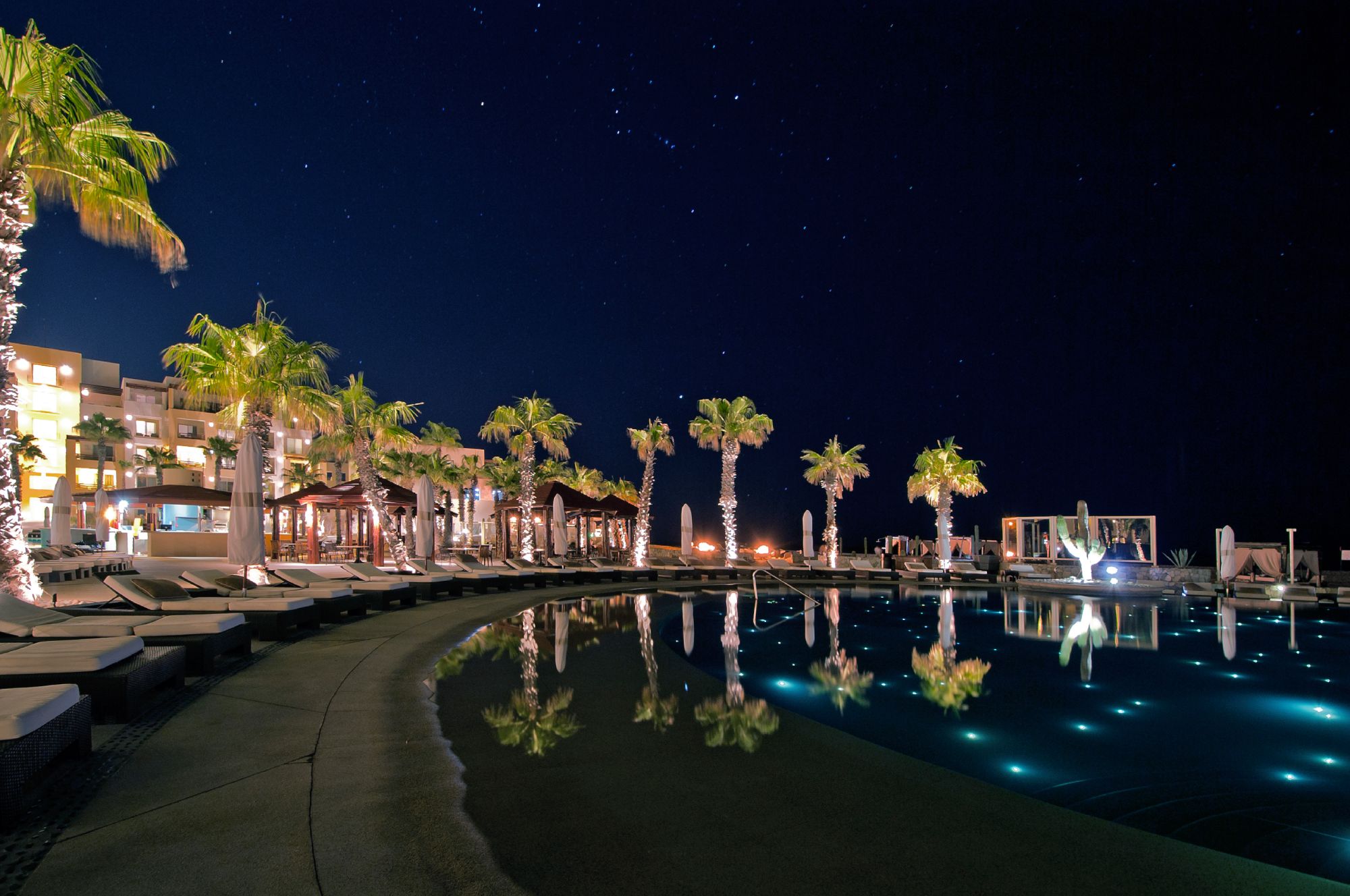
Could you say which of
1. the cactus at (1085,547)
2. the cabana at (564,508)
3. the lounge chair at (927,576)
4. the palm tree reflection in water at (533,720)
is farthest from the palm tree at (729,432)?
the palm tree reflection in water at (533,720)

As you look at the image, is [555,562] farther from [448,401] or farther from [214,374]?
[448,401]

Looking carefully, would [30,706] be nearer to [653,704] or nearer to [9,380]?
[653,704]

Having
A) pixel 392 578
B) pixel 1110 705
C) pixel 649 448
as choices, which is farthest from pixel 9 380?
pixel 649 448

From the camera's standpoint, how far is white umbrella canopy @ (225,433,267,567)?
1043cm

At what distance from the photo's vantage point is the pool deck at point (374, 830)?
2.58 metres

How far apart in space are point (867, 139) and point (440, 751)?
48.6m

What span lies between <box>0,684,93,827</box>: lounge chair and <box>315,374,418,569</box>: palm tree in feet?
54.2

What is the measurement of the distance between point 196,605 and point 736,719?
6.79 meters

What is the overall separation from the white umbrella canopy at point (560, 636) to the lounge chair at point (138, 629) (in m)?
3.13

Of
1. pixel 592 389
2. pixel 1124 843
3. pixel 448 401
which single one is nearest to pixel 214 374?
pixel 1124 843

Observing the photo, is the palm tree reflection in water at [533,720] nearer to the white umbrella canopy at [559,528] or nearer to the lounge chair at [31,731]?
the lounge chair at [31,731]

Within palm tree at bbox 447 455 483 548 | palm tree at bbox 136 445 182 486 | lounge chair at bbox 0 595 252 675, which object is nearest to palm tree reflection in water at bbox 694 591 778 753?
lounge chair at bbox 0 595 252 675

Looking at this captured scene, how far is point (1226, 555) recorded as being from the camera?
20297 mm

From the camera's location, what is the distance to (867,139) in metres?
45.2
